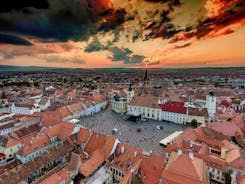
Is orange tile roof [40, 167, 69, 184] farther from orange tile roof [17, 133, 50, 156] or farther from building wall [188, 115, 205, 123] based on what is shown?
building wall [188, 115, 205, 123]

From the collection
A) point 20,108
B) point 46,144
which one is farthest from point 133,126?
point 20,108

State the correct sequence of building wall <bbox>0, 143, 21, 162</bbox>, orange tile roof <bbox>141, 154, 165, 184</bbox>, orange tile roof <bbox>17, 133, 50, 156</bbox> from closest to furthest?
orange tile roof <bbox>141, 154, 165, 184</bbox> → orange tile roof <bbox>17, 133, 50, 156</bbox> → building wall <bbox>0, 143, 21, 162</bbox>

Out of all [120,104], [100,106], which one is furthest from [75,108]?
[120,104]

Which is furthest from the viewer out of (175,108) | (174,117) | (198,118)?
(174,117)

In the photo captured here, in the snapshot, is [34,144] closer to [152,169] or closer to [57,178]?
[57,178]

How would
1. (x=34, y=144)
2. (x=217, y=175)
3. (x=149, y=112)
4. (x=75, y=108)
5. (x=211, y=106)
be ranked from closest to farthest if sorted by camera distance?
(x=217, y=175)
(x=34, y=144)
(x=211, y=106)
(x=75, y=108)
(x=149, y=112)

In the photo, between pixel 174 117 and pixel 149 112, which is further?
pixel 149 112

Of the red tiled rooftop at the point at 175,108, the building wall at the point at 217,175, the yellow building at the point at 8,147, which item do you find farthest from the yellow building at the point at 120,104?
the building wall at the point at 217,175

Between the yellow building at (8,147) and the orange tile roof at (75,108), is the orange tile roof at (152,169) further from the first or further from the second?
the orange tile roof at (75,108)

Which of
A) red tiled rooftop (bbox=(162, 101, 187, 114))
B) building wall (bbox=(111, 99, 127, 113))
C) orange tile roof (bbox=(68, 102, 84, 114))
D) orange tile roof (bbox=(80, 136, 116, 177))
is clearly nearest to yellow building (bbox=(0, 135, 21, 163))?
orange tile roof (bbox=(80, 136, 116, 177))
